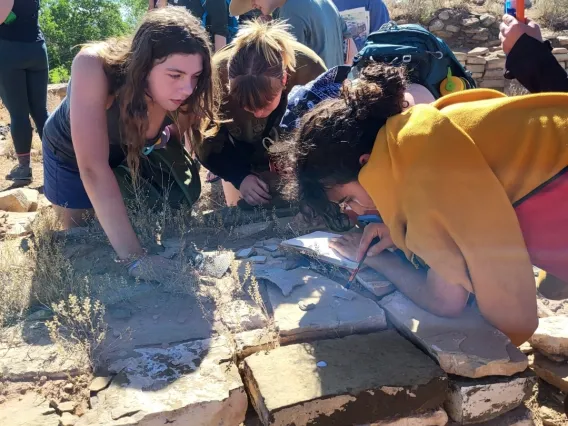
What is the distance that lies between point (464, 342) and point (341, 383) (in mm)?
461

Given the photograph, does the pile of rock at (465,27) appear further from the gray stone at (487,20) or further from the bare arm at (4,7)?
the bare arm at (4,7)

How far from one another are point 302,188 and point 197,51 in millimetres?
1021

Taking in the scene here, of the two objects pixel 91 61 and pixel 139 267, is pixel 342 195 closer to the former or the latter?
pixel 139 267

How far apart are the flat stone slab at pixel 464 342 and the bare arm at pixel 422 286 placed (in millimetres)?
40

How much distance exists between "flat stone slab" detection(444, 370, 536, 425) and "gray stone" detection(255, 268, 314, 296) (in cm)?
75

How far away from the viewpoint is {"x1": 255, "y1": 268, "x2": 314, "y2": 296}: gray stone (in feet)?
7.73

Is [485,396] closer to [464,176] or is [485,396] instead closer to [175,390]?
[464,176]

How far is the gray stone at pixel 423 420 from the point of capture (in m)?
1.82

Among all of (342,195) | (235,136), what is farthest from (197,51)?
(342,195)

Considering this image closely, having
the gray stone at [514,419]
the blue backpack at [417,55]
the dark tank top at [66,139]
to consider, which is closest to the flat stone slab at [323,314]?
the gray stone at [514,419]

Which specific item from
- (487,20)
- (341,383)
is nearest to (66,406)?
(341,383)

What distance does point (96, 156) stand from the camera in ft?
8.50

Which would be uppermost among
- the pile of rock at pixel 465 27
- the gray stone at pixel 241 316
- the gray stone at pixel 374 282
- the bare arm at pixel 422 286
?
the pile of rock at pixel 465 27

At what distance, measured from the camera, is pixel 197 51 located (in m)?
2.63
